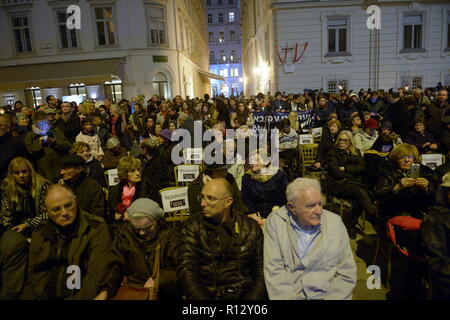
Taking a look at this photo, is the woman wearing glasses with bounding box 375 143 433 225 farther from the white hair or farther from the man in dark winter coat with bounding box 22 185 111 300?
the man in dark winter coat with bounding box 22 185 111 300

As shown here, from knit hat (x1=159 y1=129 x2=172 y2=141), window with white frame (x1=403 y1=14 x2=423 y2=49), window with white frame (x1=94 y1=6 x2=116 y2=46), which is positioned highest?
window with white frame (x1=94 y1=6 x2=116 y2=46)

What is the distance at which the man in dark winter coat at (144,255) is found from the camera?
3.04m

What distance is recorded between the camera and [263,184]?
4.57 m

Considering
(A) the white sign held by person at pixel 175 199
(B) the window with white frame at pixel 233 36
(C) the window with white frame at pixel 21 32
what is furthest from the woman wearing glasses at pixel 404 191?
(B) the window with white frame at pixel 233 36

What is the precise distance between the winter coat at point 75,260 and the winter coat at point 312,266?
59.6 inches

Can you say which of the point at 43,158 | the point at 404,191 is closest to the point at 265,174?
the point at 404,191

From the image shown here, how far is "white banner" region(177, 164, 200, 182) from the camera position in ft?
18.2

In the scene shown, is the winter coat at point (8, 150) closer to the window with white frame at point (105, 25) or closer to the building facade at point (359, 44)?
the window with white frame at point (105, 25)

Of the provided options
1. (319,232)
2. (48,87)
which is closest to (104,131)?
(319,232)

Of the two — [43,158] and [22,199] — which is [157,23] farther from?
[22,199]

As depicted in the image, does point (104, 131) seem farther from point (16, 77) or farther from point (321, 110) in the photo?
point (16, 77)

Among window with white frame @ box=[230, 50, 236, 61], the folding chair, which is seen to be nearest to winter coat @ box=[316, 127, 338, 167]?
the folding chair

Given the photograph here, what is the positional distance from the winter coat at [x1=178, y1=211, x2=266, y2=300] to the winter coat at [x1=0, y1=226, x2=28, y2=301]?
54.7 inches

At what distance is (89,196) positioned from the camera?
4.17 m
